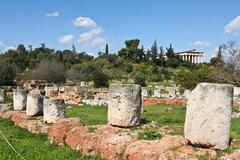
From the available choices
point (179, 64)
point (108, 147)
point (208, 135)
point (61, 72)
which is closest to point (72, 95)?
point (108, 147)

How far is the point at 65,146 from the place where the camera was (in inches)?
523

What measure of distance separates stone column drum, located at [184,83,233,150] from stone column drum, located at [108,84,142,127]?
3486 mm

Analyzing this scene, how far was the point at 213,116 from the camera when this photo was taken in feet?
32.1

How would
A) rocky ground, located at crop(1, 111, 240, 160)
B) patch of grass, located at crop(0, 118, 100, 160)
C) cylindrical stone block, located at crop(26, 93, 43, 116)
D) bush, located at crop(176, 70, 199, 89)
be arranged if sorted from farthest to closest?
bush, located at crop(176, 70, 199, 89), cylindrical stone block, located at crop(26, 93, 43, 116), patch of grass, located at crop(0, 118, 100, 160), rocky ground, located at crop(1, 111, 240, 160)

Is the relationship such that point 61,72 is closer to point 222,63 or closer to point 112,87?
point 222,63

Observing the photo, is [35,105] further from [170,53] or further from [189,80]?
[170,53]

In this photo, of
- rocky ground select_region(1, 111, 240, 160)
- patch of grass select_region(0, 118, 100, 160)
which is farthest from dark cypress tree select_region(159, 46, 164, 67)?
rocky ground select_region(1, 111, 240, 160)

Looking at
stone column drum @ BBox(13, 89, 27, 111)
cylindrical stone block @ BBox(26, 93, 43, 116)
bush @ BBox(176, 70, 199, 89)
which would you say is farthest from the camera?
bush @ BBox(176, 70, 199, 89)

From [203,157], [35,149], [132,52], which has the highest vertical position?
[132,52]

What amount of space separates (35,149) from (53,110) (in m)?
4.17

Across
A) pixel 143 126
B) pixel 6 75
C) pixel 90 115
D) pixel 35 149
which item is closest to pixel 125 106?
pixel 143 126

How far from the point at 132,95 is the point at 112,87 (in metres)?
0.75

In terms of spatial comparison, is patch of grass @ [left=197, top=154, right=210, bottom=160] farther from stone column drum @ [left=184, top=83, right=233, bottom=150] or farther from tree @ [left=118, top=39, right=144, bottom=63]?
→ tree @ [left=118, top=39, right=144, bottom=63]

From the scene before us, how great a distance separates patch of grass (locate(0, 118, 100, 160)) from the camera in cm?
1180
